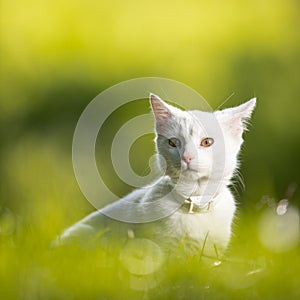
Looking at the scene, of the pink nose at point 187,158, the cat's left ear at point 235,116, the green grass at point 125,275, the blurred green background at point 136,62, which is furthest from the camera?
the blurred green background at point 136,62

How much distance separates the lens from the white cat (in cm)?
329

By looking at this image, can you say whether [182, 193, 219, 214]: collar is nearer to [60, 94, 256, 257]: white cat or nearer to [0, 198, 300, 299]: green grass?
[60, 94, 256, 257]: white cat

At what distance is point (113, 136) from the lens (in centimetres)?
624

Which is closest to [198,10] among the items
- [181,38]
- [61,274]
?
[181,38]

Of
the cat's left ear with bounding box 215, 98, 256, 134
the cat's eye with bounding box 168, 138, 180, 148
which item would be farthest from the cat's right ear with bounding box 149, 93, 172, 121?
the cat's left ear with bounding box 215, 98, 256, 134

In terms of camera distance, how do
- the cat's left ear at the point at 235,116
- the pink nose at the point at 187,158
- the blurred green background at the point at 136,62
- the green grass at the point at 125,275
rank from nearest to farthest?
the green grass at the point at 125,275 → the pink nose at the point at 187,158 → the cat's left ear at the point at 235,116 → the blurred green background at the point at 136,62

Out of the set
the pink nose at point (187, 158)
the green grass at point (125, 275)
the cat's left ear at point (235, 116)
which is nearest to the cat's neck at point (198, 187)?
the pink nose at point (187, 158)

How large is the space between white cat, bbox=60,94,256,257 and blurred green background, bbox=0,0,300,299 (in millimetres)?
2748

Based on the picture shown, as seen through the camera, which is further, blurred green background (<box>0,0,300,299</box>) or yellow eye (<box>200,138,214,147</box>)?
blurred green background (<box>0,0,300,299</box>)

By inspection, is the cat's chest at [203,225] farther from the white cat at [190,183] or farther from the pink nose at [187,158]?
the pink nose at [187,158]

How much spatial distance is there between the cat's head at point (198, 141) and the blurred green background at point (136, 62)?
9.03 feet

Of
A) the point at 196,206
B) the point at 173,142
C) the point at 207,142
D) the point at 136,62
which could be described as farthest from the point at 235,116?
the point at 136,62

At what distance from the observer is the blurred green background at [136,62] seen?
640cm

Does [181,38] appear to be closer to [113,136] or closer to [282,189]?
[113,136]
